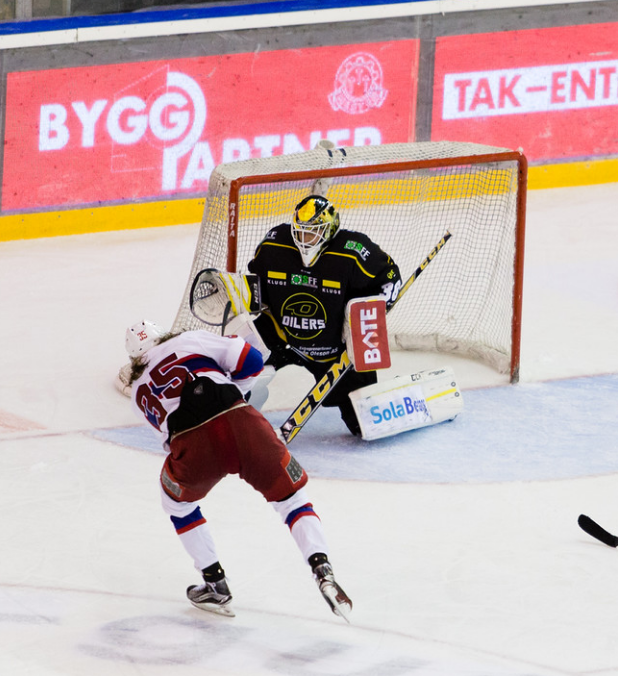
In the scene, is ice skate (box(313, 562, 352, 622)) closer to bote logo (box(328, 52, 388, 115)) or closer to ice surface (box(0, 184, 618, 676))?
ice surface (box(0, 184, 618, 676))

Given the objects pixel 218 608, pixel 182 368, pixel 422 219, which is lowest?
pixel 218 608

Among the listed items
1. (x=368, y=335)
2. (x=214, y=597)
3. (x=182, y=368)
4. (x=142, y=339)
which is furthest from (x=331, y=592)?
(x=368, y=335)

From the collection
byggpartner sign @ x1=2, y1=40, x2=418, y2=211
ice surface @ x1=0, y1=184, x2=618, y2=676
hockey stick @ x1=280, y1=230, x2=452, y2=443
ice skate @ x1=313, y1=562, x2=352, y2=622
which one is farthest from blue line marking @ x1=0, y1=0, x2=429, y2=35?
ice skate @ x1=313, y1=562, x2=352, y2=622

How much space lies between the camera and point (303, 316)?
5.02 m

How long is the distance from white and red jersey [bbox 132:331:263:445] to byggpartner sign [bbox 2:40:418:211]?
391 cm

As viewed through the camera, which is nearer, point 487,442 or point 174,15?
point 487,442

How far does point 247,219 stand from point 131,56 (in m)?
2.08

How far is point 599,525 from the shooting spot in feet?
13.9

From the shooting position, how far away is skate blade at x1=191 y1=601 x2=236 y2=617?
3.67 meters

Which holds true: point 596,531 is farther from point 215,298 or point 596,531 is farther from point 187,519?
point 215,298

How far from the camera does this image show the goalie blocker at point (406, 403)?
4.99 meters

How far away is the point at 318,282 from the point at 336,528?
1072mm

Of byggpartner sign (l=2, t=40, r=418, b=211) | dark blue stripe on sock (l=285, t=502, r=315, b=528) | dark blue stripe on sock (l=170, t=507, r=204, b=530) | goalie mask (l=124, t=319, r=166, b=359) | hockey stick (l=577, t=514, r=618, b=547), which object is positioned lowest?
hockey stick (l=577, t=514, r=618, b=547)

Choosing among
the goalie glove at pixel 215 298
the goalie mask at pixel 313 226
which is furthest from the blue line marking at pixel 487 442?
the goalie mask at pixel 313 226
